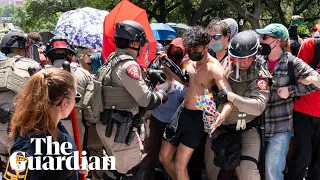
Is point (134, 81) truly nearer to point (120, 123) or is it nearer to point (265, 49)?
point (120, 123)

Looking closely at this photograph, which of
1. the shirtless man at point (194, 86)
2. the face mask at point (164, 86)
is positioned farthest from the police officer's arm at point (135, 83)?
the shirtless man at point (194, 86)

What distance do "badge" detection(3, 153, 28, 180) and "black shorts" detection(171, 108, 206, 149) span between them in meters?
2.31

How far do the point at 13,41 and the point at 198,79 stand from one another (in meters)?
2.21

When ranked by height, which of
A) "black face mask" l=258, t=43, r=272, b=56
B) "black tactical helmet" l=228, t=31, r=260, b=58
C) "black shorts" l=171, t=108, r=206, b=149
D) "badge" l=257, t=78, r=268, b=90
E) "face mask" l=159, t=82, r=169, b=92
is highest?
"black tactical helmet" l=228, t=31, r=260, b=58

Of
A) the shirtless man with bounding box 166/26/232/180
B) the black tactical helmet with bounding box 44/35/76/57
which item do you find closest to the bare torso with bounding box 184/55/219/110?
the shirtless man with bounding box 166/26/232/180

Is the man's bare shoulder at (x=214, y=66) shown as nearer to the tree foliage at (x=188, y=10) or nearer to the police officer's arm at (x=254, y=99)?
the police officer's arm at (x=254, y=99)

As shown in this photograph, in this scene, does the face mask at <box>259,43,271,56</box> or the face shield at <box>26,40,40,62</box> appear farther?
the face shield at <box>26,40,40,62</box>

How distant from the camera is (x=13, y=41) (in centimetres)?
434

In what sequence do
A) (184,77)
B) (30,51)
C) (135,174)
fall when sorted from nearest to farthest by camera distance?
(135,174) < (184,77) < (30,51)

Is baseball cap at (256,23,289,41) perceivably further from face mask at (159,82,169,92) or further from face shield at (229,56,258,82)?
face mask at (159,82,169,92)

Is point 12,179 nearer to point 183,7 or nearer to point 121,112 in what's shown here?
point 121,112

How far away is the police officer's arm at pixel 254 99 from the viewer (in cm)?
353

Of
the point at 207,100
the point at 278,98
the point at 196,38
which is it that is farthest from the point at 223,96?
the point at 278,98

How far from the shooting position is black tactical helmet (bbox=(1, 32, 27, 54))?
431 cm
